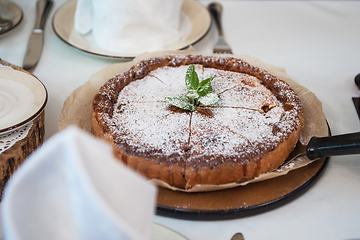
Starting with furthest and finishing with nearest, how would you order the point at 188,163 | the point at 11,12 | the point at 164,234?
the point at 11,12
the point at 188,163
the point at 164,234

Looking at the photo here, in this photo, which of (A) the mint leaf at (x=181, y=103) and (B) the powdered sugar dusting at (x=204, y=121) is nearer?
(B) the powdered sugar dusting at (x=204, y=121)

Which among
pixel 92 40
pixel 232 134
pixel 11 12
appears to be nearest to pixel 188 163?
pixel 232 134

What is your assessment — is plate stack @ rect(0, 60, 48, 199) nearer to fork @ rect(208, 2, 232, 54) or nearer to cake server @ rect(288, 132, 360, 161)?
cake server @ rect(288, 132, 360, 161)

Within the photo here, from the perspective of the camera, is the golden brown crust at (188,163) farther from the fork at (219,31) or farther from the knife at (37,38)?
the knife at (37,38)

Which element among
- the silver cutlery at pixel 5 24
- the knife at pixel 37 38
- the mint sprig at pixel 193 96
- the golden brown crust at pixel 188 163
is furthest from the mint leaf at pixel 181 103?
the silver cutlery at pixel 5 24

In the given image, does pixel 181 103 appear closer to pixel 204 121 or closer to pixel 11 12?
pixel 204 121

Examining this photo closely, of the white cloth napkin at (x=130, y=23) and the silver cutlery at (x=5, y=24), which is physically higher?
the white cloth napkin at (x=130, y=23)

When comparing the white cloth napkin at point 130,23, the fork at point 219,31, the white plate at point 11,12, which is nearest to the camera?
the white cloth napkin at point 130,23

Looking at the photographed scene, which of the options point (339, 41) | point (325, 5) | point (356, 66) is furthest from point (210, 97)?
point (325, 5)
